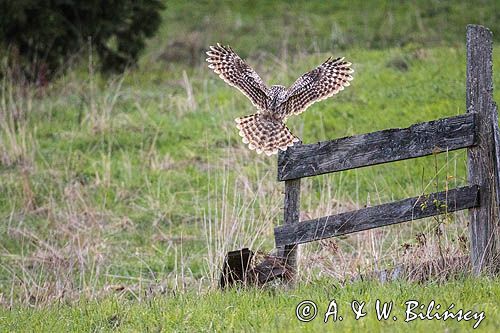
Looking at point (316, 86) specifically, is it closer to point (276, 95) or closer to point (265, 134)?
point (276, 95)

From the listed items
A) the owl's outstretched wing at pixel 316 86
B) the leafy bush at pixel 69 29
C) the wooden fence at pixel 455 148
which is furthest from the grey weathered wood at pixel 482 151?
the leafy bush at pixel 69 29

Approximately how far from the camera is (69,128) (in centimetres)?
1389

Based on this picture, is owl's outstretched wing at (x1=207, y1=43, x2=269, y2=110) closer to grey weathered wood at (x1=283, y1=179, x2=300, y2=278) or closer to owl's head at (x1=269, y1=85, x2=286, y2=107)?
owl's head at (x1=269, y1=85, x2=286, y2=107)

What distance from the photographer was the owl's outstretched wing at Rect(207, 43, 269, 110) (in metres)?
7.26

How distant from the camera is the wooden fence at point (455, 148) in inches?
260

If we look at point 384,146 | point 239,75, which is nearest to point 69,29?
point 239,75

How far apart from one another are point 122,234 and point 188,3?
12.2 metres

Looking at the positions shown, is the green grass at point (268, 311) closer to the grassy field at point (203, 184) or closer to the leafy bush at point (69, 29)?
the grassy field at point (203, 184)

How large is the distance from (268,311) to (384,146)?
4.83 feet

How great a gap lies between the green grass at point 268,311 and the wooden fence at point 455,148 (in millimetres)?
415

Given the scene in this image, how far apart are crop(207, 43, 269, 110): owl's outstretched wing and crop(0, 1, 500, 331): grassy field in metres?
1.05

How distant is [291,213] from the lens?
7.12 metres

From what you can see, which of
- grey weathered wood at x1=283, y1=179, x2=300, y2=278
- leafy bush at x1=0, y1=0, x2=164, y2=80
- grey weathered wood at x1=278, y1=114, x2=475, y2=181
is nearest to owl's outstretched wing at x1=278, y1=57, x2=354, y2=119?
grey weathered wood at x1=278, y1=114, x2=475, y2=181

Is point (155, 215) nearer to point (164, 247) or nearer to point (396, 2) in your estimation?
point (164, 247)
